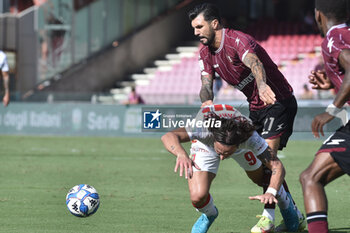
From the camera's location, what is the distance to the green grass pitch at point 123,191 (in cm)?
793

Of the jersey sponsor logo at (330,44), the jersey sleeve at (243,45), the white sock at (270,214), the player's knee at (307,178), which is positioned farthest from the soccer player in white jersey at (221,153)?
the jersey sponsor logo at (330,44)

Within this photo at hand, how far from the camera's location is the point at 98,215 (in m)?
8.52

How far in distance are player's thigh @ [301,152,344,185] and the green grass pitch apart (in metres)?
1.86

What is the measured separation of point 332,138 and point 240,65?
7.33 ft

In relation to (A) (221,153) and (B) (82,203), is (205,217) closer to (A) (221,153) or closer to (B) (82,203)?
(A) (221,153)

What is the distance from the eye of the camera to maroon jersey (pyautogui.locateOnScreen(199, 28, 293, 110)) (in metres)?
7.91

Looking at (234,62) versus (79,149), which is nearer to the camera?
(234,62)

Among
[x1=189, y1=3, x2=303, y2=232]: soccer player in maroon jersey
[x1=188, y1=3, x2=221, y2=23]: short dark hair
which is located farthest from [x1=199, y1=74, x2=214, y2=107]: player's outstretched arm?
[x1=188, y1=3, x2=221, y2=23]: short dark hair

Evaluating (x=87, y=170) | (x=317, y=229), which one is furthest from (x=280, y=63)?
(x=317, y=229)

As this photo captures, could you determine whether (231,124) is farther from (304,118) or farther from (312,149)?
(304,118)

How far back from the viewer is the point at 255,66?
25.0ft

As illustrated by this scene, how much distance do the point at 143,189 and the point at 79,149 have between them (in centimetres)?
810

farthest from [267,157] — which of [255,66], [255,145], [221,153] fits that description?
[255,66]

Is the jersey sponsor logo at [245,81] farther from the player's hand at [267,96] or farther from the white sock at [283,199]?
the white sock at [283,199]
